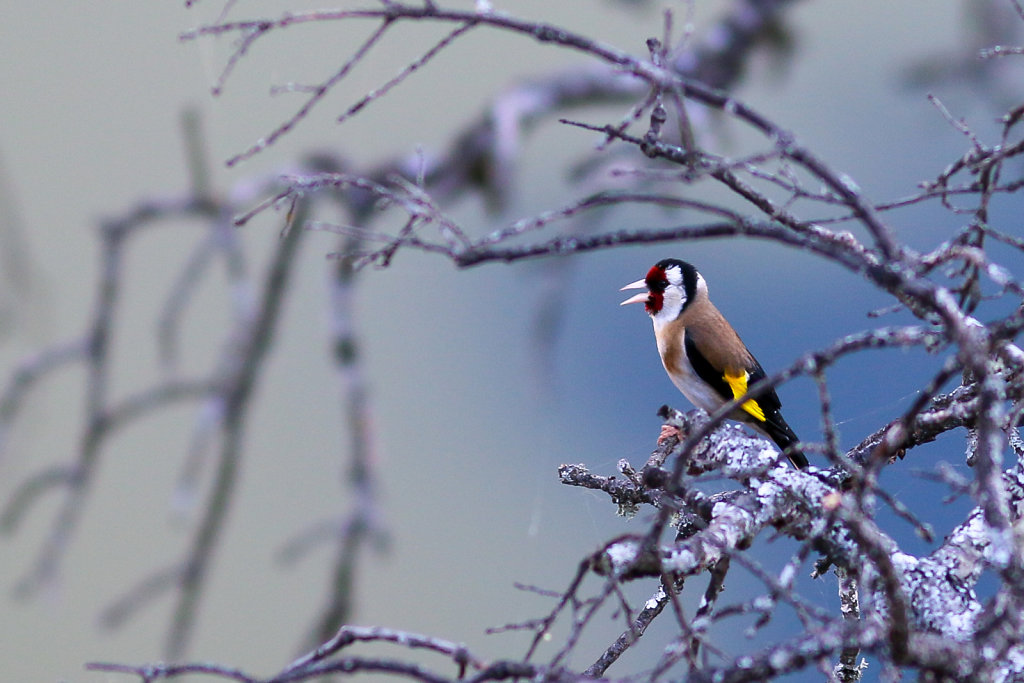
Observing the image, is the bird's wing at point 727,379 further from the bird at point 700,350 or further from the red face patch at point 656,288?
the red face patch at point 656,288

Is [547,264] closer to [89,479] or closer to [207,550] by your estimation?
[207,550]

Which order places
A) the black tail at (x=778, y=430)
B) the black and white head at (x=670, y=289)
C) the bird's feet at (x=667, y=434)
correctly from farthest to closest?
1. the black and white head at (x=670, y=289)
2. the black tail at (x=778, y=430)
3. the bird's feet at (x=667, y=434)

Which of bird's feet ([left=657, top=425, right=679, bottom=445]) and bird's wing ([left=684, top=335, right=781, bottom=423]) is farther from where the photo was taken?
bird's wing ([left=684, top=335, right=781, bottom=423])

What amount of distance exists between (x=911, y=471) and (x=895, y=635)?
0.31 feet

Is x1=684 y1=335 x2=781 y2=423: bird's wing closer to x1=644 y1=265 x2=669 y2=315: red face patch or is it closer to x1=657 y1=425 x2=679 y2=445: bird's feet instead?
x1=644 y1=265 x2=669 y2=315: red face patch

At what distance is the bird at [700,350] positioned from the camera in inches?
54.6

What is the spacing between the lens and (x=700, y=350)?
1429 millimetres

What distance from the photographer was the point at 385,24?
1.91 feet

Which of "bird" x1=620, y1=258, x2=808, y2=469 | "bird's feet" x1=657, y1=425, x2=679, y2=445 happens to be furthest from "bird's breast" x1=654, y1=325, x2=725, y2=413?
"bird's feet" x1=657, y1=425, x2=679, y2=445

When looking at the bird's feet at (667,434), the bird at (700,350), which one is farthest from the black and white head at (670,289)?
the bird's feet at (667,434)

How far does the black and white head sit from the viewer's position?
153 cm

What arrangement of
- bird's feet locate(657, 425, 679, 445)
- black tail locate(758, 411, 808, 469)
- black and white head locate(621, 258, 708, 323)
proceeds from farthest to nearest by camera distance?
black and white head locate(621, 258, 708, 323)
black tail locate(758, 411, 808, 469)
bird's feet locate(657, 425, 679, 445)

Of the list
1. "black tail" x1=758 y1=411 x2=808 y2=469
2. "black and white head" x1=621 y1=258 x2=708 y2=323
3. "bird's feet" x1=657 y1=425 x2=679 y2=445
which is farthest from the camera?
"black and white head" x1=621 y1=258 x2=708 y2=323

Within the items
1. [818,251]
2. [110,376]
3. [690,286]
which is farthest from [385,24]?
[110,376]
